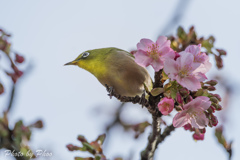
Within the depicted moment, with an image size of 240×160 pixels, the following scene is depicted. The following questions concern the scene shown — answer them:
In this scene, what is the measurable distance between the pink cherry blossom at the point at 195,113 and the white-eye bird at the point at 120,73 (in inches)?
27.0

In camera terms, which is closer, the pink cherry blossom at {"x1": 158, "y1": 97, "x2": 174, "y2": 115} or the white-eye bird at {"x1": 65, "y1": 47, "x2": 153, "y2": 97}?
the pink cherry blossom at {"x1": 158, "y1": 97, "x2": 174, "y2": 115}

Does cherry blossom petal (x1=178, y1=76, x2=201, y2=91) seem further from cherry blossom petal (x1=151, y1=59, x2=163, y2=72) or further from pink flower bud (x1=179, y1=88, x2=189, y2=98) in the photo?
cherry blossom petal (x1=151, y1=59, x2=163, y2=72)

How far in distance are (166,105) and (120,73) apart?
0.91 meters

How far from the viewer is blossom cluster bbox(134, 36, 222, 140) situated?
7.22 ft

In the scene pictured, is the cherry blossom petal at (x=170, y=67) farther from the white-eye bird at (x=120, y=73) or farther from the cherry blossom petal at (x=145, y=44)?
the white-eye bird at (x=120, y=73)

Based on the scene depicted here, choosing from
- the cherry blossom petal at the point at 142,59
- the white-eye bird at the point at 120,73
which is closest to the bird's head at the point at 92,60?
the white-eye bird at the point at 120,73

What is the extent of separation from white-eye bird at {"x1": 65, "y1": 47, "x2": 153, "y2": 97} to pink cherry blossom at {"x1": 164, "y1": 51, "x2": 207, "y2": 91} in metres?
0.67

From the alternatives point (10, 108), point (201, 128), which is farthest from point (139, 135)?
point (10, 108)

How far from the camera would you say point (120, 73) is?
10.0 feet

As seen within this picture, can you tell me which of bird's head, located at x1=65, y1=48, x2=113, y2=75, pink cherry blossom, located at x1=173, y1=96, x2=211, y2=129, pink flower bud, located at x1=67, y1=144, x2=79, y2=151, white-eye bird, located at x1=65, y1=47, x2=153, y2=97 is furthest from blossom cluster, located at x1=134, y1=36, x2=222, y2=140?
bird's head, located at x1=65, y1=48, x2=113, y2=75

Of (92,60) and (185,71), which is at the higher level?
(185,71)

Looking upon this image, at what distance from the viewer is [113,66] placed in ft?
10.3

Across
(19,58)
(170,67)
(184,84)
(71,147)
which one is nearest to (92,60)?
(19,58)

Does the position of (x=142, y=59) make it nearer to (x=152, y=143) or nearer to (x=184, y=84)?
(x=184, y=84)
